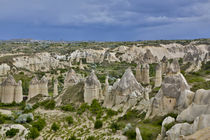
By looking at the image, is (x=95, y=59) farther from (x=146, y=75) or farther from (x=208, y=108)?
(x=208, y=108)

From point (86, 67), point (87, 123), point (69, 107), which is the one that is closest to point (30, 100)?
point (69, 107)

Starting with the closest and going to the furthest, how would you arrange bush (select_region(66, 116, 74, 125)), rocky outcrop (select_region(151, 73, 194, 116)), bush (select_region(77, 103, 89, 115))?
1. rocky outcrop (select_region(151, 73, 194, 116))
2. bush (select_region(66, 116, 74, 125))
3. bush (select_region(77, 103, 89, 115))

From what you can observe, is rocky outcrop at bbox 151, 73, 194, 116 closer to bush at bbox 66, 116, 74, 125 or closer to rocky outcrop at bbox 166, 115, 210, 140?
rocky outcrop at bbox 166, 115, 210, 140

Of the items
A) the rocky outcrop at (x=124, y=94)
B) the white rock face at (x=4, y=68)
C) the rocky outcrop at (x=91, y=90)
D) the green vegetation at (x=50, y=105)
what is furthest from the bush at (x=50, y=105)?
the white rock face at (x=4, y=68)

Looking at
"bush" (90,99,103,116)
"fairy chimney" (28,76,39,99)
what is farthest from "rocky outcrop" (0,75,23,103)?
"bush" (90,99,103,116)

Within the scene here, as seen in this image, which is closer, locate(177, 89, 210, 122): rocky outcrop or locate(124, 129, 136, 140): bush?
locate(177, 89, 210, 122): rocky outcrop

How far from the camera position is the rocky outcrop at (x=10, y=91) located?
109ft

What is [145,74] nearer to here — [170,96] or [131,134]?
[170,96]

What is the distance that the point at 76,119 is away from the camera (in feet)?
77.5

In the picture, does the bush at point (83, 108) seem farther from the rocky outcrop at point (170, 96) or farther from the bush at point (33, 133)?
the rocky outcrop at point (170, 96)

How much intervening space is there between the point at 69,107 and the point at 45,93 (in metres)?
11.1

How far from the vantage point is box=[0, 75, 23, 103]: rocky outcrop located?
33.3 meters

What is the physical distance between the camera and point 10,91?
3362cm

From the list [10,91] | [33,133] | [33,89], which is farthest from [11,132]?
[33,89]
